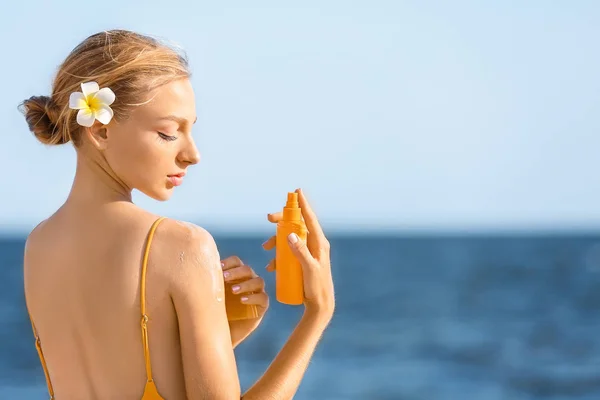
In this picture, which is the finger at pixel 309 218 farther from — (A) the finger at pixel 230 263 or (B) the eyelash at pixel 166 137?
(B) the eyelash at pixel 166 137

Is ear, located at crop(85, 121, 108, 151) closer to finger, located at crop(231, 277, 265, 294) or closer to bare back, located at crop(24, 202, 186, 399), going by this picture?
bare back, located at crop(24, 202, 186, 399)

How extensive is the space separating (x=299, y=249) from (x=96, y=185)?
0.50m

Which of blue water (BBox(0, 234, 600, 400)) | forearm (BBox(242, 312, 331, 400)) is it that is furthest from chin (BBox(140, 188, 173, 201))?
blue water (BBox(0, 234, 600, 400))

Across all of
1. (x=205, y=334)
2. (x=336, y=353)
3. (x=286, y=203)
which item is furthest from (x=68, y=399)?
(x=336, y=353)

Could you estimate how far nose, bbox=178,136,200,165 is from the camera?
2.50 meters

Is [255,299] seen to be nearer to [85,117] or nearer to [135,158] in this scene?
[135,158]

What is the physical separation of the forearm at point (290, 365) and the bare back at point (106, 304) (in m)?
0.20

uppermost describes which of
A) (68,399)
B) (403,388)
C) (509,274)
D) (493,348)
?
(509,274)

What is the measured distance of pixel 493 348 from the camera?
20.1 m

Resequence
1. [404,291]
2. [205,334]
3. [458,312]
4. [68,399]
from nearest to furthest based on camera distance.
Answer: [205,334] < [68,399] < [458,312] < [404,291]

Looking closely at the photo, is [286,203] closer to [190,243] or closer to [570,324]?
[190,243]

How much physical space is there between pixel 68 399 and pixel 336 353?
55.4 feet

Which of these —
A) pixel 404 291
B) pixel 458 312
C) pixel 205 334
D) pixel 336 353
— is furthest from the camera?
pixel 404 291

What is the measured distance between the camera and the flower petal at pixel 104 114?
7.84 ft
